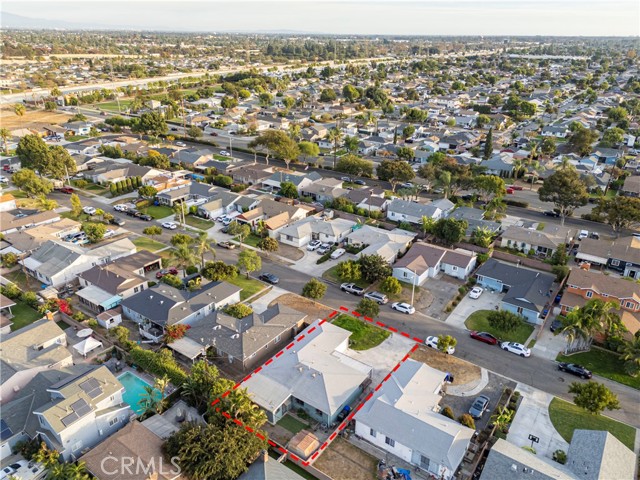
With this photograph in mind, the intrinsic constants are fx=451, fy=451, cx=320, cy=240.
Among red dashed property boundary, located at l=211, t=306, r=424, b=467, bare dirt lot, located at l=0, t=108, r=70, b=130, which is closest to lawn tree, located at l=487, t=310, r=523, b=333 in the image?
red dashed property boundary, located at l=211, t=306, r=424, b=467

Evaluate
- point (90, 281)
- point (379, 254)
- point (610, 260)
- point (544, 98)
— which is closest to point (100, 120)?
point (90, 281)

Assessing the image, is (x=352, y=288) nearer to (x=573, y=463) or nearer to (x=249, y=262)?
(x=249, y=262)

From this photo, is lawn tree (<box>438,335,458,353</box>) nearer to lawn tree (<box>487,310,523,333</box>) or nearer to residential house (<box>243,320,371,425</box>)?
lawn tree (<box>487,310,523,333</box>)

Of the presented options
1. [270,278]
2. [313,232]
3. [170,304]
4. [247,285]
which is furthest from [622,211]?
[170,304]

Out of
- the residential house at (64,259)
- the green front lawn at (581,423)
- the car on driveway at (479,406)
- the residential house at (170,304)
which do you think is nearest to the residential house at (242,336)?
the residential house at (170,304)

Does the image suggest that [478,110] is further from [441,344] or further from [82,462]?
[82,462]
